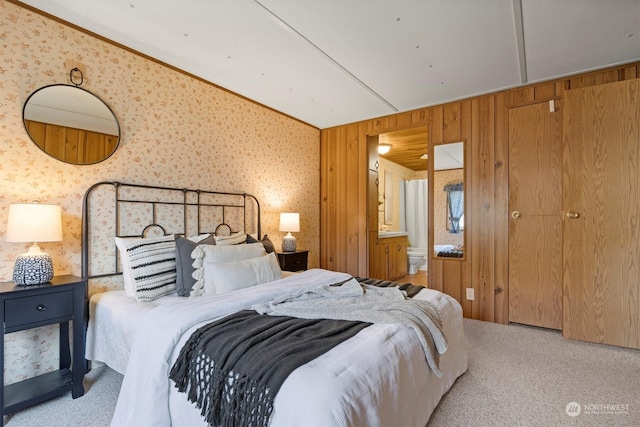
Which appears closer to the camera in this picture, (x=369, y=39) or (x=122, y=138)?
(x=369, y=39)

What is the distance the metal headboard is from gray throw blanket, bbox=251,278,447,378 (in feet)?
4.76

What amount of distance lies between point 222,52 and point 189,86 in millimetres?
606

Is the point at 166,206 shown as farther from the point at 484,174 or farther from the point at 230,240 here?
the point at 484,174

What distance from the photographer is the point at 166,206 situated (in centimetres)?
276

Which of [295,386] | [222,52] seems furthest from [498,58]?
[295,386]

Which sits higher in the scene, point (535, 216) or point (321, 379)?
point (535, 216)

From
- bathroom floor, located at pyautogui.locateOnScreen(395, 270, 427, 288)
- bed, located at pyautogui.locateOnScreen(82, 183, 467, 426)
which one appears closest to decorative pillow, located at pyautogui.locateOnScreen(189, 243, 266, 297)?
bed, located at pyautogui.locateOnScreen(82, 183, 467, 426)

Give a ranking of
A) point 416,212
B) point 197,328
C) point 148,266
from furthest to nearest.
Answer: point 416,212 → point 148,266 → point 197,328

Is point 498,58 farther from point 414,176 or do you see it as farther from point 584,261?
point 414,176

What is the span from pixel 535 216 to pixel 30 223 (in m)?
4.22

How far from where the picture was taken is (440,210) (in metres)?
3.72

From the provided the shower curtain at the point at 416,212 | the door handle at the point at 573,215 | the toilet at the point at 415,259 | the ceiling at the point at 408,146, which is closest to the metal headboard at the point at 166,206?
the ceiling at the point at 408,146

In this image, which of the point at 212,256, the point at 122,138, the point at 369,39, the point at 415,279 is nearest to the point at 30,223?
the point at 122,138

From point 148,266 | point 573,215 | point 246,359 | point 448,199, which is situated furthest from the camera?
point 448,199
